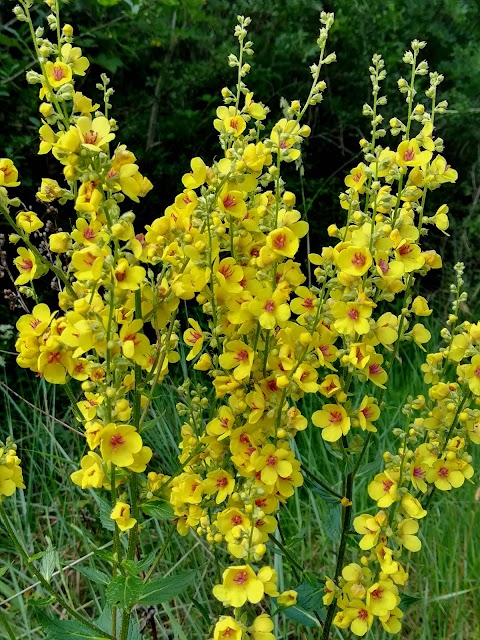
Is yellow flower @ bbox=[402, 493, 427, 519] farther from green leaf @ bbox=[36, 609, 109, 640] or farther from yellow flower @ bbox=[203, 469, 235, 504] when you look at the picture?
green leaf @ bbox=[36, 609, 109, 640]

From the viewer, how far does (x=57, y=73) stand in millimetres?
1399

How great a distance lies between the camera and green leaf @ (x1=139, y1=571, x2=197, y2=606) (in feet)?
5.11

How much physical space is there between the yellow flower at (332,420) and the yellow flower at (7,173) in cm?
84

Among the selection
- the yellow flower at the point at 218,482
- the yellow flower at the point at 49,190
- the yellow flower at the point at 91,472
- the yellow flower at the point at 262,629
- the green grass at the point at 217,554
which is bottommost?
the green grass at the point at 217,554

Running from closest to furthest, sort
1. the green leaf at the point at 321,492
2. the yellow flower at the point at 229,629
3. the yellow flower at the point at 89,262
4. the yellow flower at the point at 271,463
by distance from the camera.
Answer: the yellow flower at the point at 89,262 < the yellow flower at the point at 229,629 < the yellow flower at the point at 271,463 < the green leaf at the point at 321,492

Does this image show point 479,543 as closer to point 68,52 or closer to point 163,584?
point 163,584

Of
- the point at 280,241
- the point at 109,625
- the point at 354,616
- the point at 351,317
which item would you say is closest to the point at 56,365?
the point at 280,241

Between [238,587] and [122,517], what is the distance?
0.28m

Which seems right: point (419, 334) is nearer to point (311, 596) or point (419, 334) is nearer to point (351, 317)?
point (351, 317)

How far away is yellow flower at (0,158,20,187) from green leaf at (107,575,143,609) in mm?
866

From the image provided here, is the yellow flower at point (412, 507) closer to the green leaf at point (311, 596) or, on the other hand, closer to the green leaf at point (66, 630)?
the green leaf at point (311, 596)

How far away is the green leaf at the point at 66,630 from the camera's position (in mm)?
1577

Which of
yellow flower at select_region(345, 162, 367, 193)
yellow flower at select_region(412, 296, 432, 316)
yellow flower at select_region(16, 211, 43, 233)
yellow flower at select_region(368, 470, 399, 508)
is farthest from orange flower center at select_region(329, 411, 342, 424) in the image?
yellow flower at select_region(16, 211, 43, 233)

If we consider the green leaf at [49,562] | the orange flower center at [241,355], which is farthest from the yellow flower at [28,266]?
the green leaf at [49,562]
